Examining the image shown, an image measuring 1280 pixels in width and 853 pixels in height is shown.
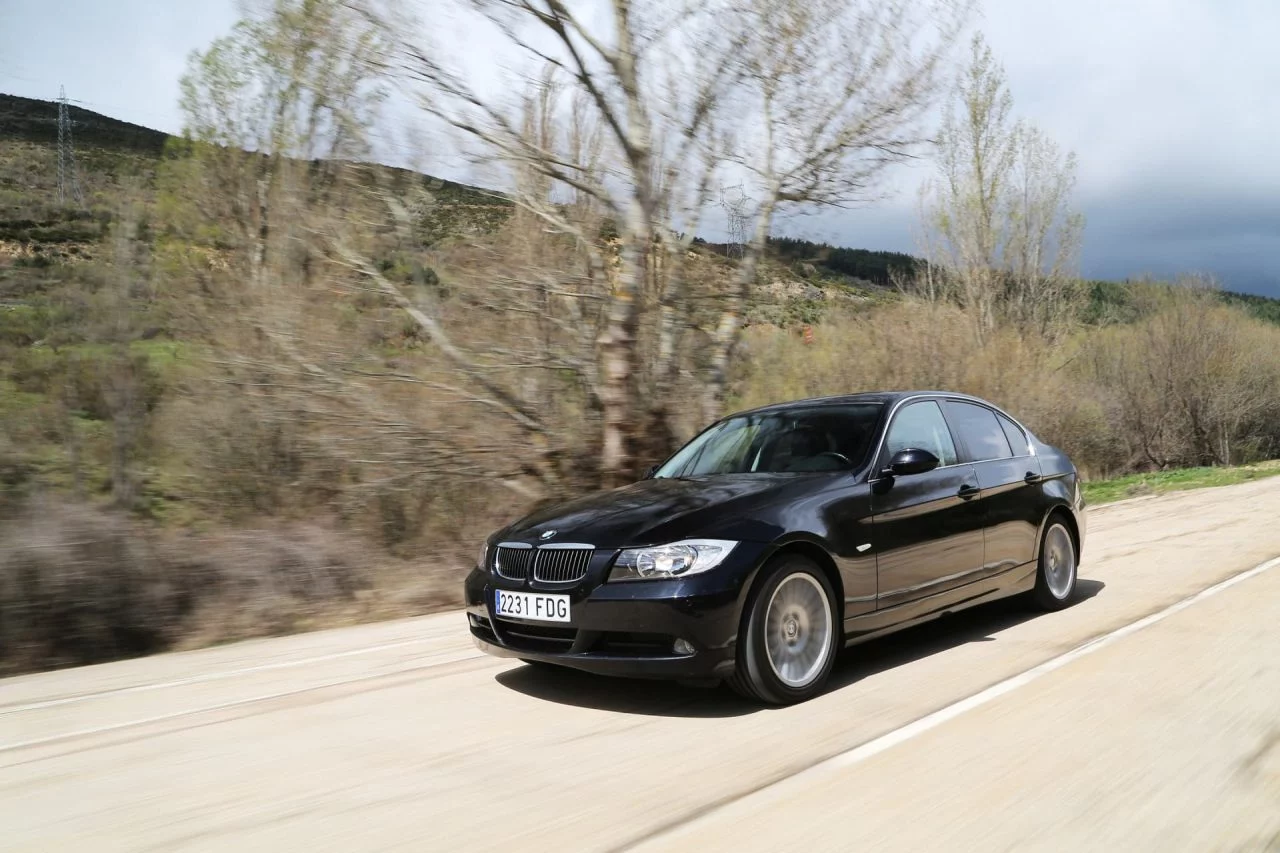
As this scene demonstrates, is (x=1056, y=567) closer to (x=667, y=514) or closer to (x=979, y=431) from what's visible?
(x=979, y=431)

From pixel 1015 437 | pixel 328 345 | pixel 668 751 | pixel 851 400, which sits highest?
pixel 328 345

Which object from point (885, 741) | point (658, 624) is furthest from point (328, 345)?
point (885, 741)

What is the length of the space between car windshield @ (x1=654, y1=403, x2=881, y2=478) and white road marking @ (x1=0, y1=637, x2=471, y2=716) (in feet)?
6.95

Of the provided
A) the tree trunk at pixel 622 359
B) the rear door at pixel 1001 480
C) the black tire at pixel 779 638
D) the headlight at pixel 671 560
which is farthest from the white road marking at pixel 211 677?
the tree trunk at pixel 622 359

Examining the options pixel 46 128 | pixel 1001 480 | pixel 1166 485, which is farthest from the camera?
pixel 1166 485

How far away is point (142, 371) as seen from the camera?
1287 centimetres

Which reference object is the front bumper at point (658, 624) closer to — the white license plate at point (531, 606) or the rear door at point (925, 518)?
the white license plate at point (531, 606)

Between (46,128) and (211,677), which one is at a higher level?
(46,128)

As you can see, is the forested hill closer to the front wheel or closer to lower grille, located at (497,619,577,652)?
lower grille, located at (497,619,577,652)

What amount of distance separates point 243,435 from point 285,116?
16.5 ft

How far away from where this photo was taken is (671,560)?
477 cm

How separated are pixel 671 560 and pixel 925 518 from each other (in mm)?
1908

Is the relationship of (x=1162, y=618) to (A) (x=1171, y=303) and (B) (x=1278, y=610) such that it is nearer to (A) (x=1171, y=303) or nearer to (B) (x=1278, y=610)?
(B) (x=1278, y=610)

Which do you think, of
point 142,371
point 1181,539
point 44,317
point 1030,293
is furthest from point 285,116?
point 1030,293
